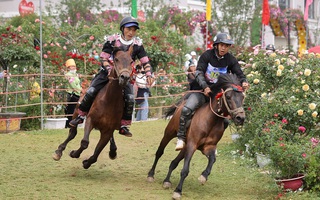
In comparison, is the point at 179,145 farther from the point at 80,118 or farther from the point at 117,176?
the point at 80,118

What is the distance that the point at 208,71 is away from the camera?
31.9 ft

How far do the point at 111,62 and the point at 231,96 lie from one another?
2256mm

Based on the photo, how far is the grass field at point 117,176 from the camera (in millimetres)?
9000

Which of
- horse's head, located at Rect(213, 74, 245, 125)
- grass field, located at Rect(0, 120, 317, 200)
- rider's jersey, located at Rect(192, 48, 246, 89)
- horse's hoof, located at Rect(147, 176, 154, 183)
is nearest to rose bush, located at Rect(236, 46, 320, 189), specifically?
grass field, located at Rect(0, 120, 317, 200)

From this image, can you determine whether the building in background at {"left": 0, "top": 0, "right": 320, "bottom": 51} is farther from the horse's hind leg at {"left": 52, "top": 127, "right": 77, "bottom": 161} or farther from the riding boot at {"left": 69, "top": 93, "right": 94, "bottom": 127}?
the riding boot at {"left": 69, "top": 93, "right": 94, "bottom": 127}

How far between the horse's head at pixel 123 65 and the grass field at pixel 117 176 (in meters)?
1.72

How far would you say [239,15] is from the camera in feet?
105

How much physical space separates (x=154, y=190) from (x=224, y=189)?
116 cm

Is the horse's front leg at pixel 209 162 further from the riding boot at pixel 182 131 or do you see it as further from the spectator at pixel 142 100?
the spectator at pixel 142 100

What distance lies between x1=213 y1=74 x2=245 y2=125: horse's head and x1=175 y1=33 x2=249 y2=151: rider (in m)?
0.21

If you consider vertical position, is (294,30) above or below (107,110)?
above

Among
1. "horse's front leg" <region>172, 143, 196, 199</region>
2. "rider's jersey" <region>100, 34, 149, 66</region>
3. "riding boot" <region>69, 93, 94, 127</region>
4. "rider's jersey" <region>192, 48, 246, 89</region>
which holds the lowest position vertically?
"horse's front leg" <region>172, 143, 196, 199</region>

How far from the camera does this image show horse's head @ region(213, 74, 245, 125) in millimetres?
8781

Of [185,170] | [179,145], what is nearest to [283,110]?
[179,145]
